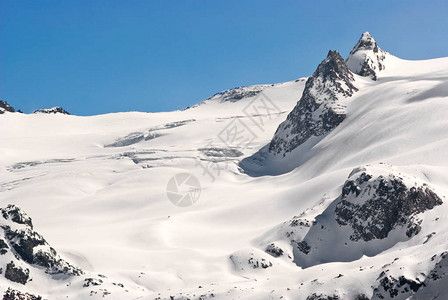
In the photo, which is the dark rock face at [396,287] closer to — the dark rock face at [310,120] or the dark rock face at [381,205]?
the dark rock face at [381,205]

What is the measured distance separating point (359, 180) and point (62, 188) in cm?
8250

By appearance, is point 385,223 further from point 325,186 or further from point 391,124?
point 391,124

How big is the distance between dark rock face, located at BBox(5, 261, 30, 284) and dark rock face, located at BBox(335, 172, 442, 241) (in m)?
48.2

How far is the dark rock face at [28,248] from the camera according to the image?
4028 inches

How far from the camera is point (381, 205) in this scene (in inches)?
4377

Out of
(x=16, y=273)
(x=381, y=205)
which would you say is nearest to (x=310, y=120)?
(x=381, y=205)

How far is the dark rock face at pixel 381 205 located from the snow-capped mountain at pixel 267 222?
0.60ft

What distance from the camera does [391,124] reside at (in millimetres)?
164250

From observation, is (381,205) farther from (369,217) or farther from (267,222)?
(267,222)

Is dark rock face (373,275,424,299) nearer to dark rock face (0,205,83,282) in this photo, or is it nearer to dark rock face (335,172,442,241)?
dark rock face (335,172,442,241)

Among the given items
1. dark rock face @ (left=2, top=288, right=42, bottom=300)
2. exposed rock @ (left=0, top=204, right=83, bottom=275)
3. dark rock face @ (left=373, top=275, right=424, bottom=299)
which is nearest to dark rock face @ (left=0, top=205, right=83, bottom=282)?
exposed rock @ (left=0, top=204, right=83, bottom=275)

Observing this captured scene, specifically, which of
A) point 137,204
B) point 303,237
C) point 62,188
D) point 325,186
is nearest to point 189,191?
point 137,204

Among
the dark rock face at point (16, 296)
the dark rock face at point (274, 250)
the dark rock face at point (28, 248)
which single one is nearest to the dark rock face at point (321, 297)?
the dark rock face at point (274, 250)

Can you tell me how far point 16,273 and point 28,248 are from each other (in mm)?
5038
